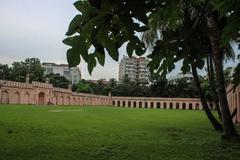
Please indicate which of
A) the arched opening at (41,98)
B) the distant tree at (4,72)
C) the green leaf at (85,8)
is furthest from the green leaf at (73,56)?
the distant tree at (4,72)

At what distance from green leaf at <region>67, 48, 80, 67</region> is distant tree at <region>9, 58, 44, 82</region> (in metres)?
56.9

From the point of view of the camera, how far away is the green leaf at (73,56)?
2.12m

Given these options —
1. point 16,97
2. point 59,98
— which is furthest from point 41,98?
point 16,97

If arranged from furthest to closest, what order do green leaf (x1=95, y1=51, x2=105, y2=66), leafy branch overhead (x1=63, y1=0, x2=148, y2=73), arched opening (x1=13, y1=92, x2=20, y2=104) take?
arched opening (x1=13, y1=92, x2=20, y2=104) → green leaf (x1=95, y1=51, x2=105, y2=66) → leafy branch overhead (x1=63, y1=0, x2=148, y2=73)

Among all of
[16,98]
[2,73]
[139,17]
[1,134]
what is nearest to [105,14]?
[139,17]

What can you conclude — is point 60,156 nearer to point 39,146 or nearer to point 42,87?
point 39,146

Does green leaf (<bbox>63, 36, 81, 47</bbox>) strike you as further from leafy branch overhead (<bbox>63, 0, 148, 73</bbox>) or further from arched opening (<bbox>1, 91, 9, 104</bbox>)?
arched opening (<bbox>1, 91, 9, 104</bbox>)

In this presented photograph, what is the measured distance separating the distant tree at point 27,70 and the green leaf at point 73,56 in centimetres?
5689

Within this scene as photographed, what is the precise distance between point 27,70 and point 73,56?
58426 millimetres

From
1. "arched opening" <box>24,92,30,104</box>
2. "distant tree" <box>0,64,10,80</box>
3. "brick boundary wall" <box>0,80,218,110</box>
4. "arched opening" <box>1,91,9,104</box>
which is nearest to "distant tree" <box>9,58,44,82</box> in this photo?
"distant tree" <box>0,64,10,80</box>

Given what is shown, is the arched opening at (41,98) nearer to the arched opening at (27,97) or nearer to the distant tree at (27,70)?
the arched opening at (27,97)

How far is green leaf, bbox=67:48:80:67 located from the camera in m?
2.12

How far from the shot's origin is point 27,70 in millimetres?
58656

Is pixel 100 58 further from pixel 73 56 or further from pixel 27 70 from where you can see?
pixel 27 70
